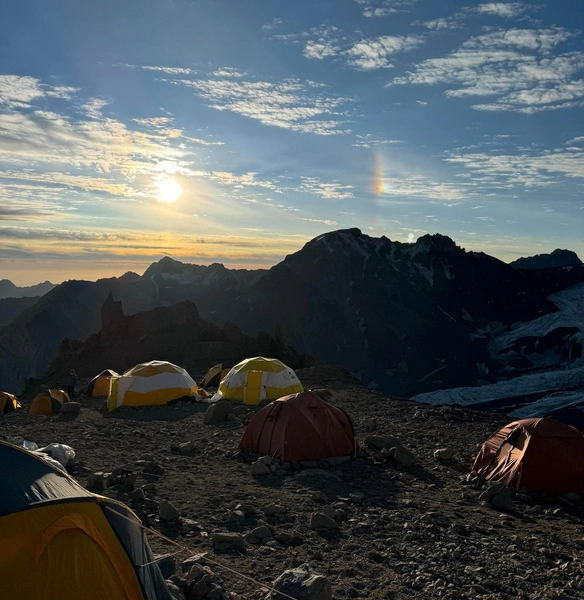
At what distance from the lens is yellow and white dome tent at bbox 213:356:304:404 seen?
23.7 meters

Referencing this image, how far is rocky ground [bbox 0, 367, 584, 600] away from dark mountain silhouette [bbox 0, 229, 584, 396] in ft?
379

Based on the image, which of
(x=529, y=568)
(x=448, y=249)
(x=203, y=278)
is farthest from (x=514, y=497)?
(x=448, y=249)

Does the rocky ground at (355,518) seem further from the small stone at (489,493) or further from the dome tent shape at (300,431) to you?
the dome tent shape at (300,431)

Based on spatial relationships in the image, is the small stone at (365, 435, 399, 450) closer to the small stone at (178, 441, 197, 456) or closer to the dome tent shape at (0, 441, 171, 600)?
the small stone at (178, 441, 197, 456)

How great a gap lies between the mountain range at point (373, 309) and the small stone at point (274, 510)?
11652cm

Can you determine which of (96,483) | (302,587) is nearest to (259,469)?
(96,483)

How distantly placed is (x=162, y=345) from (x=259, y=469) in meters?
45.3

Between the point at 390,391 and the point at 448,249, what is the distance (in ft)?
264

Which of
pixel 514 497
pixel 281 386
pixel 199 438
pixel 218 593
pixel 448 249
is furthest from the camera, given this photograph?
pixel 448 249

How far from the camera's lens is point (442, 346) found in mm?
151250

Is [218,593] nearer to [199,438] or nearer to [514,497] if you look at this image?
[514,497]

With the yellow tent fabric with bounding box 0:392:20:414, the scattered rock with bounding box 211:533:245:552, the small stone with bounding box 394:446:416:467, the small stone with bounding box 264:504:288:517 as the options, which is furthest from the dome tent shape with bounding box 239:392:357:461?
the yellow tent fabric with bounding box 0:392:20:414

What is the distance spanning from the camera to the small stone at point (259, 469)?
1276 cm

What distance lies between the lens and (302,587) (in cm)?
673
